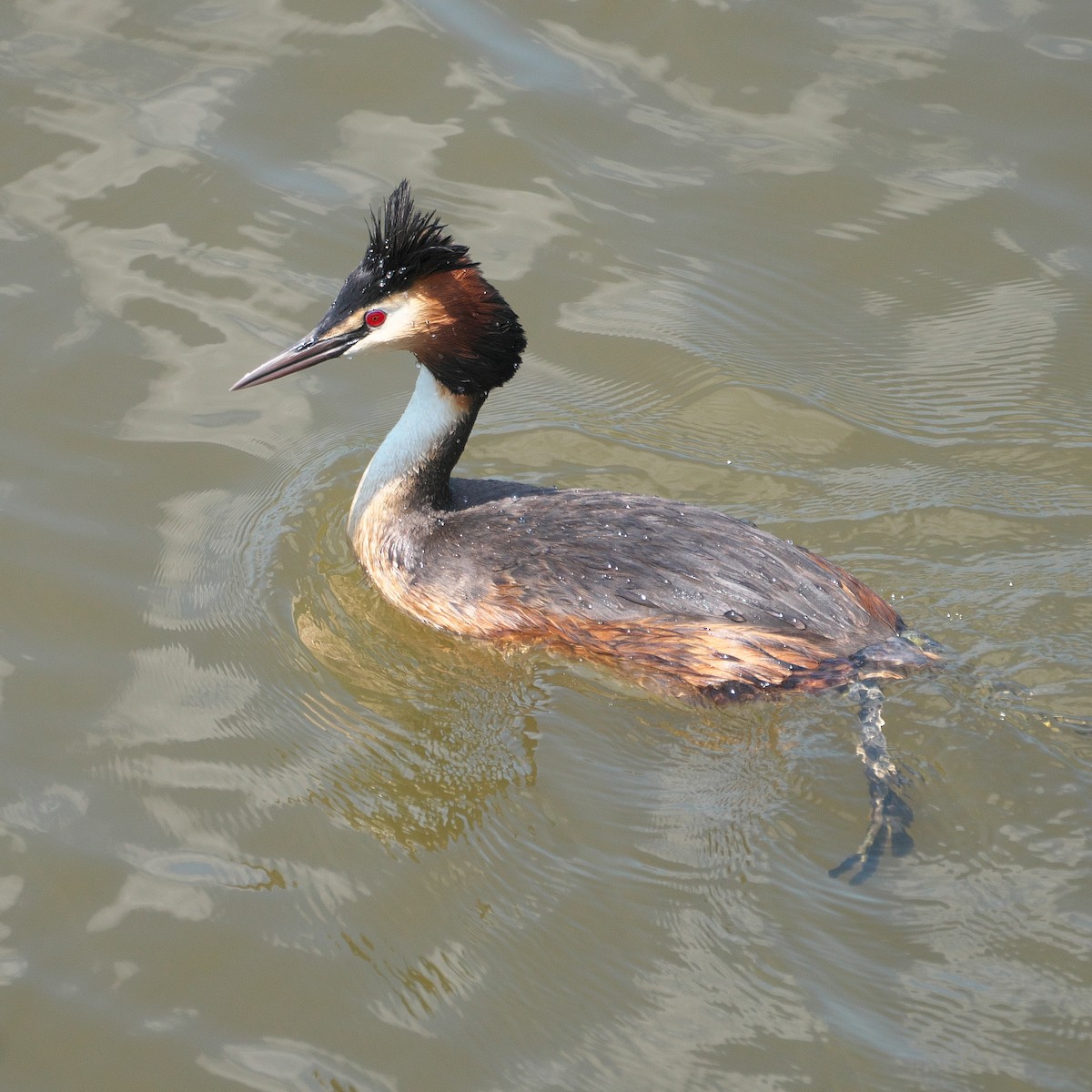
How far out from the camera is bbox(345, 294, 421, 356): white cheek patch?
5520mm

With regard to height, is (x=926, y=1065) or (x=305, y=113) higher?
(x=305, y=113)

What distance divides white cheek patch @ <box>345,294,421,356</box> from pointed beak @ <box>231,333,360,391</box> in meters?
0.04

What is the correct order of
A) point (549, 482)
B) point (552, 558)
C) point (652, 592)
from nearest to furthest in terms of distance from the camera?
1. point (652, 592)
2. point (552, 558)
3. point (549, 482)

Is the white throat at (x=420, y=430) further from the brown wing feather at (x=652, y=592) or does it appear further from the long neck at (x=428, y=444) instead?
the brown wing feather at (x=652, y=592)

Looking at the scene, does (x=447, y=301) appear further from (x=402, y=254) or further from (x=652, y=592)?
(x=652, y=592)

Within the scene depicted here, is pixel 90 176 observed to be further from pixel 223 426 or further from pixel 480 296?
pixel 480 296

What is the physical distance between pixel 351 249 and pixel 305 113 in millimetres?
1253

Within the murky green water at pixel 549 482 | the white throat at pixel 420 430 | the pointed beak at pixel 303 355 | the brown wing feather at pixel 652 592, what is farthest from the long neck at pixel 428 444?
the murky green water at pixel 549 482

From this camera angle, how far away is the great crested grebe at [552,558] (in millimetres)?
4969

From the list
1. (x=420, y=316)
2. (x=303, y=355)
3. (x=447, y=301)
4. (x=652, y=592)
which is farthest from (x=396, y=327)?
(x=652, y=592)

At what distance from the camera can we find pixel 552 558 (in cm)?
525

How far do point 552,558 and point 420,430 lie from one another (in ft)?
2.93

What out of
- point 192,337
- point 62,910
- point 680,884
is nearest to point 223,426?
point 192,337

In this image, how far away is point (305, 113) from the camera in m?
8.17
